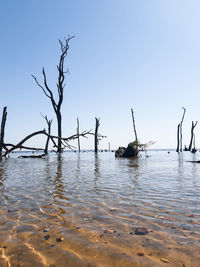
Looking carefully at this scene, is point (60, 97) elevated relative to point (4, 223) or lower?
elevated

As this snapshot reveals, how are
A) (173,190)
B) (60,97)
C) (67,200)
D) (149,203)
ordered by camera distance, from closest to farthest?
(149,203) < (67,200) < (173,190) < (60,97)

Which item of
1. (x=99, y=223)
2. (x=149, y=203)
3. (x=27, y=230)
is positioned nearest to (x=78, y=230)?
(x=99, y=223)

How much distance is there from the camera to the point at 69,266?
1.70 metres

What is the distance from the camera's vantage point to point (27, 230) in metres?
2.39

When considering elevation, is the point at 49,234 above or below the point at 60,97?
below

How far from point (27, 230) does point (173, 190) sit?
351 cm

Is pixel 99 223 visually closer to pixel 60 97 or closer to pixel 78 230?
pixel 78 230

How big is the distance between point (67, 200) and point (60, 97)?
21502 mm

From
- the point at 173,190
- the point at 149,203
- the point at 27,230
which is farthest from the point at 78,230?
the point at 173,190

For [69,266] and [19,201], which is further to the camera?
[19,201]

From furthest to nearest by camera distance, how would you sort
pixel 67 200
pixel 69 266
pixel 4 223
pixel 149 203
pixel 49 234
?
1. pixel 67 200
2. pixel 149 203
3. pixel 4 223
4. pixel 49 234
5. pixel 69 266

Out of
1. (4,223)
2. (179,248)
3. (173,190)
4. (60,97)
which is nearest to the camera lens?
(179,248)

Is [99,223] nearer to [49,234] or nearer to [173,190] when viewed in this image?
[49,234]

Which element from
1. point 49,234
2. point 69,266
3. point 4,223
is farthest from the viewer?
point 4,223
